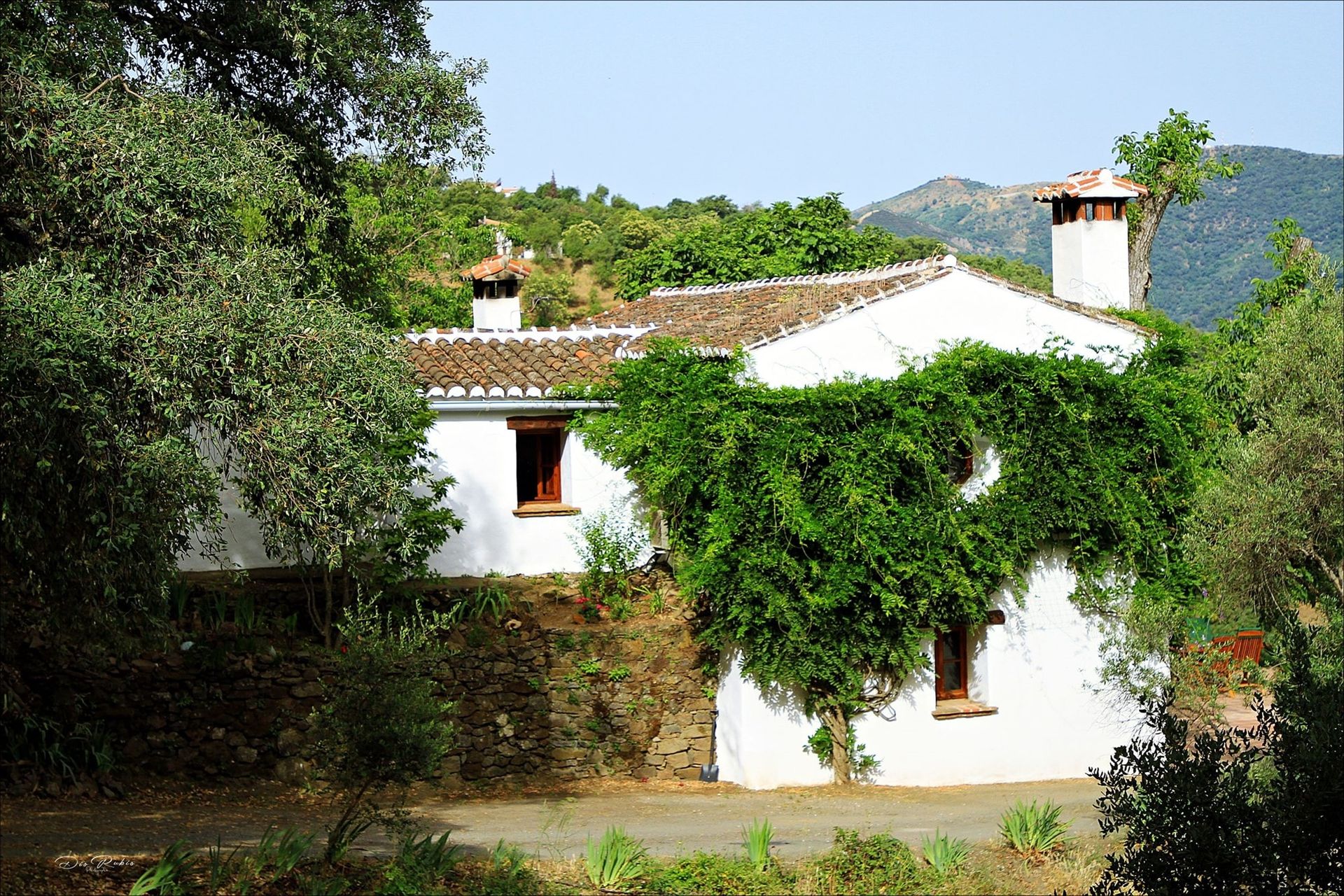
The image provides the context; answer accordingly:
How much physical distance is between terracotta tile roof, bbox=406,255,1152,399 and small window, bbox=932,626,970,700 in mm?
4391

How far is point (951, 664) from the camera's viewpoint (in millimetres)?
17625

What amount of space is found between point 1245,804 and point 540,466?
12.2m

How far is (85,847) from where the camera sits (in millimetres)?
11070

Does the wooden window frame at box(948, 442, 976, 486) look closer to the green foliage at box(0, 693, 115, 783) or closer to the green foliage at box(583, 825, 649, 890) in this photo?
the green foliage at box(583, 825, 649, 890)

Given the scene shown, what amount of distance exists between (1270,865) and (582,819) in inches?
338

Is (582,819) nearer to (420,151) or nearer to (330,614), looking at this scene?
(330,614)

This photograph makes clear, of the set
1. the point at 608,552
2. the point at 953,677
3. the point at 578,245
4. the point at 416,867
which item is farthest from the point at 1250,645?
the point at 578,245

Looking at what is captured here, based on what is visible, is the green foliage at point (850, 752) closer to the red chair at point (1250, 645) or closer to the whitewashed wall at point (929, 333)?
the whitewashed wall at point (929, 333)

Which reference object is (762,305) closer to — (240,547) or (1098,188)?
(1098,188)

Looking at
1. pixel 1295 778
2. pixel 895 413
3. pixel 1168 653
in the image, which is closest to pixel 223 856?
pixel 1295 778

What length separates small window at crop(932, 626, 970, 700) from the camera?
57.3ft

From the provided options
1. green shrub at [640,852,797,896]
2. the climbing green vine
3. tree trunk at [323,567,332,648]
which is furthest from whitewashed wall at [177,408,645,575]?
green shrub at [640,852,797,896]

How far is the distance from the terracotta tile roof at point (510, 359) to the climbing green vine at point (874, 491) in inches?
29.3

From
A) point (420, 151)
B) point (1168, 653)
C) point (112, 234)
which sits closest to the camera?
point (112, 234)
